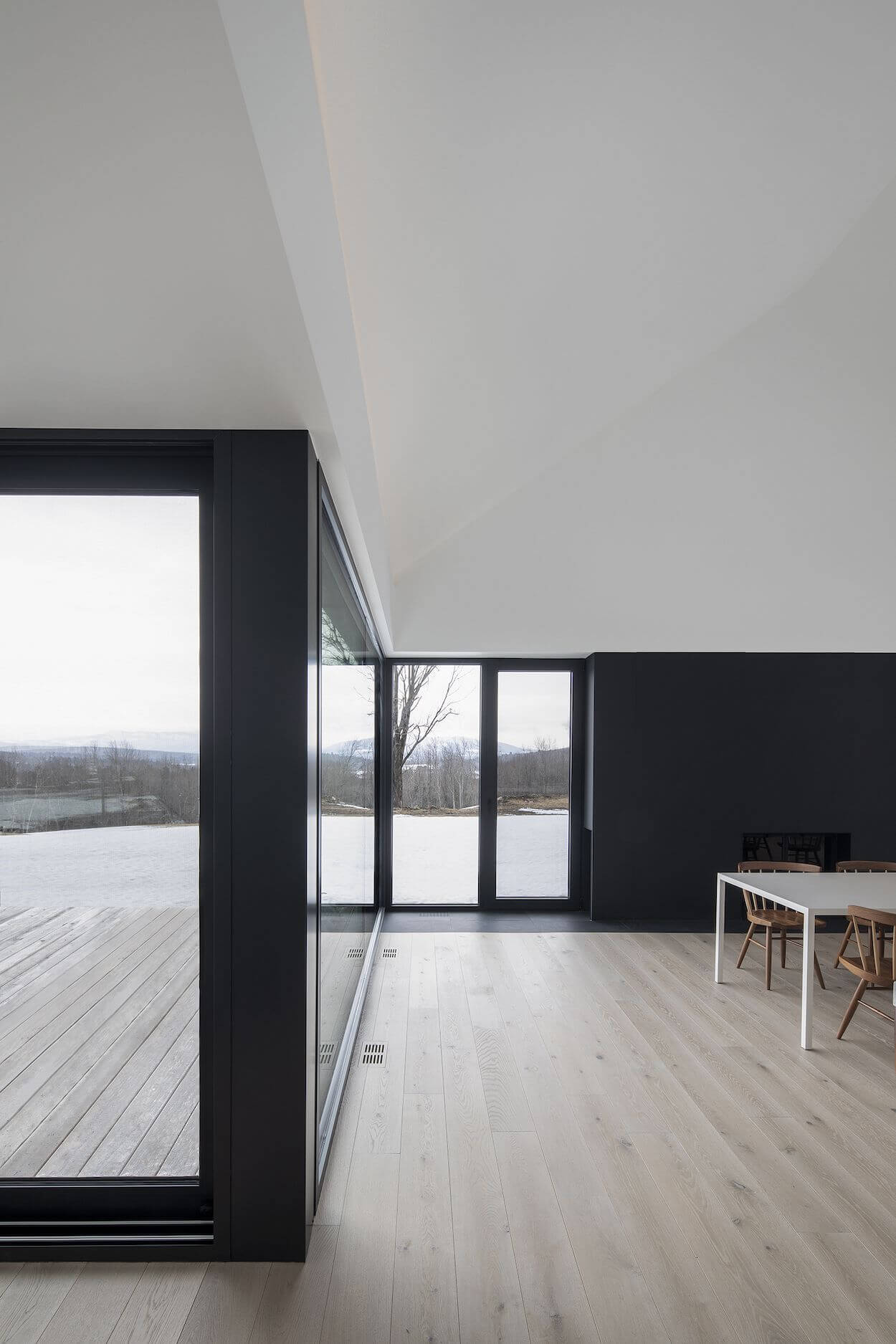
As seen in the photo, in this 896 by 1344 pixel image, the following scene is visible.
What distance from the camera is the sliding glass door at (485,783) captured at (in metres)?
6.74

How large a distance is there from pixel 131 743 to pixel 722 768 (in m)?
5.18

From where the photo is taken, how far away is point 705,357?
489 centimetres

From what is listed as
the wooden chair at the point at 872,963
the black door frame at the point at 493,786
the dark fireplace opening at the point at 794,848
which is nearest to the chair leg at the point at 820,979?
the wooden chair at the point at 872,963

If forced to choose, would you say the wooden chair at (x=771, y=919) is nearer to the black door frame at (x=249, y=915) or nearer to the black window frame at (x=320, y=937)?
the black window frame at (x=320, y=937)

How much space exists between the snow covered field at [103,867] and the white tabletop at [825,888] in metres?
3.30

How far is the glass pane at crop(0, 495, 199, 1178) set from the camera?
2.24 m

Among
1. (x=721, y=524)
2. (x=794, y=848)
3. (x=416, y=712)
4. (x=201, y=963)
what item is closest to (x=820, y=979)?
Answer: (x=794, y=848)

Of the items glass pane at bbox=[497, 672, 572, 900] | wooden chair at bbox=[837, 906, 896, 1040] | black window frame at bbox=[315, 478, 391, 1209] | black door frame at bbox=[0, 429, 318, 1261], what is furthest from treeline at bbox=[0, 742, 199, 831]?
glass pane at bbox=[497, 672, 572, 900]

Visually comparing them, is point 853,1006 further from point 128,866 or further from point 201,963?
point 128,866

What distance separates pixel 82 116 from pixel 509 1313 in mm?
2701

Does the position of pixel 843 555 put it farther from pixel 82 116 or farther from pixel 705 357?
pixel 82 116

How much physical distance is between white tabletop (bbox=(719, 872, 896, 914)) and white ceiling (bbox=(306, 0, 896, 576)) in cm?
302

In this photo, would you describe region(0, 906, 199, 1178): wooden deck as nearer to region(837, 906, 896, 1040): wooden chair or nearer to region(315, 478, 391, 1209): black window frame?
region(315, 478, 391, 1209): black window frame

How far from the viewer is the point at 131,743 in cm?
233
